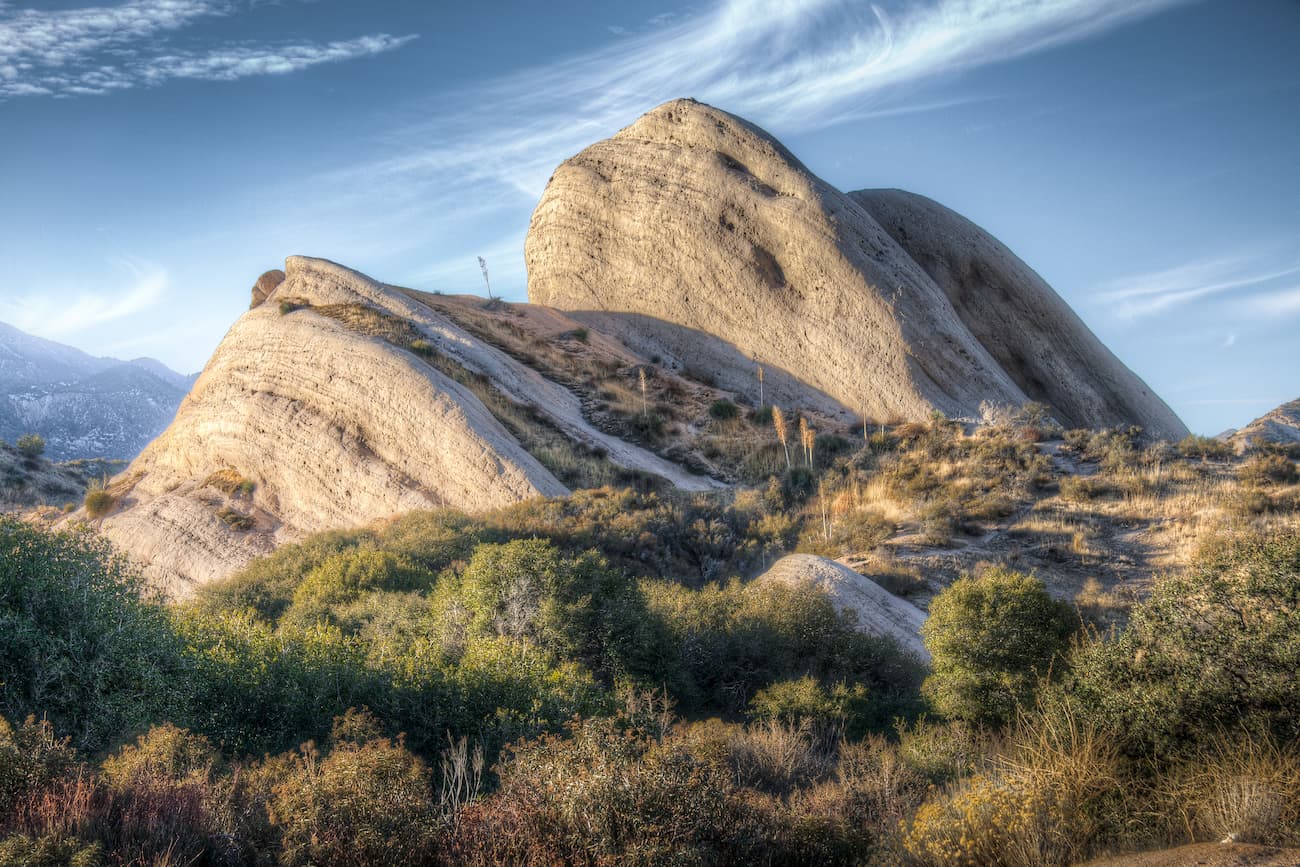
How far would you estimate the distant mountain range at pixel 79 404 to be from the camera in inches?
3233

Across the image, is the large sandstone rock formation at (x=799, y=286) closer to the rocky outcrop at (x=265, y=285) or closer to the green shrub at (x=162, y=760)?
the rocky outcrop at (x=265, y=285)

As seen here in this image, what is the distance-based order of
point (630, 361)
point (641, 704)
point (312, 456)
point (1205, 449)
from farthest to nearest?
1. point (630, 361)
2. point (312, 456)
3. point (1205, 449)
4. point (641, 704)

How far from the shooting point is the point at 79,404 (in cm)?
9469

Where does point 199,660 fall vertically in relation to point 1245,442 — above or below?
below

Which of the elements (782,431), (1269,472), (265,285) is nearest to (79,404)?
(265,285)

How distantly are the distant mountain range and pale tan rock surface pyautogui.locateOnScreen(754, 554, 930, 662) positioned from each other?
228 feet

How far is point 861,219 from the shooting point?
27719 mm

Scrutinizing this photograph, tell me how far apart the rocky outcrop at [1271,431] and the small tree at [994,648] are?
11407mm

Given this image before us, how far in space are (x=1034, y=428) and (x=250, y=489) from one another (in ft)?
61.8

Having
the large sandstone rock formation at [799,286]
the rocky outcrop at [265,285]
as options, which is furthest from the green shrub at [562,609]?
the rocky outcrop at [265,285]

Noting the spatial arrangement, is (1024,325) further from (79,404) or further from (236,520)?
(79,404)

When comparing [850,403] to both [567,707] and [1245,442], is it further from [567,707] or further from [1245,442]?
[567,707]

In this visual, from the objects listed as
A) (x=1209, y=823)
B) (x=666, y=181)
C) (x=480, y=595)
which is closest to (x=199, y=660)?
(x=480, y=595)

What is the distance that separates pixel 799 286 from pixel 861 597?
619 inches
